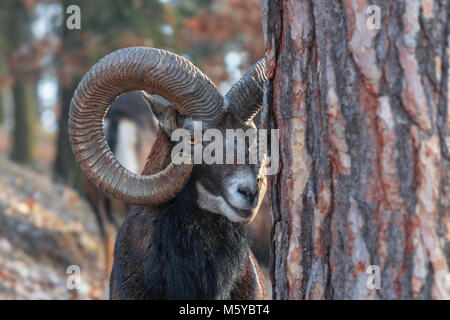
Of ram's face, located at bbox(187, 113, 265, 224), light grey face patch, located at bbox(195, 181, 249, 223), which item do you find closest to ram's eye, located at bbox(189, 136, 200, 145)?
ram's face, located at bbox(187, 113, 265, 224)

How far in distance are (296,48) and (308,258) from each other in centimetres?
127

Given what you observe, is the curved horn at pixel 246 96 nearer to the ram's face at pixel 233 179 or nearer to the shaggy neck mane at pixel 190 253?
the ram's face at pixel 233 179

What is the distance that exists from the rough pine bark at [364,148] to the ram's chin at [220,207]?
97 centimetres

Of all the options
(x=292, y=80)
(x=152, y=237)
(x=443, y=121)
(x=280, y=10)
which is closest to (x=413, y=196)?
(x=443, y=121)

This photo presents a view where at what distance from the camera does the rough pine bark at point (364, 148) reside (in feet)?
10.3

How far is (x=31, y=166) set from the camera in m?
19.1

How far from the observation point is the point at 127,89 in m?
4.89

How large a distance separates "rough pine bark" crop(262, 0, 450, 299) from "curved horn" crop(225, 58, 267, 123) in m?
1.33

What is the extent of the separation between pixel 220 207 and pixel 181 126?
797 mm

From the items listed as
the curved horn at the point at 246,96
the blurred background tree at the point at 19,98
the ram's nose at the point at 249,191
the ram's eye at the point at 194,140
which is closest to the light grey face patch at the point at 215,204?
the ram's nose at the point at 249,191

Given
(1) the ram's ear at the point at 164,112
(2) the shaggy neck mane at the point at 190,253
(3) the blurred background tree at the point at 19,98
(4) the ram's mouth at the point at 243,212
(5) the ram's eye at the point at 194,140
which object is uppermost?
(3) the blurred background tree at the point at 19,98

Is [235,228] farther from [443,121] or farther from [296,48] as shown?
[443,121]

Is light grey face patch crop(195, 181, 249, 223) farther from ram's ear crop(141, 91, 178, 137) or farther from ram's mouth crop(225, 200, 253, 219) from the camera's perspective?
ram's ear crop(141, 91, 178, 137)

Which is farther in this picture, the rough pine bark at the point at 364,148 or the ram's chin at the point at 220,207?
the ram's chin at the point at 220,207
